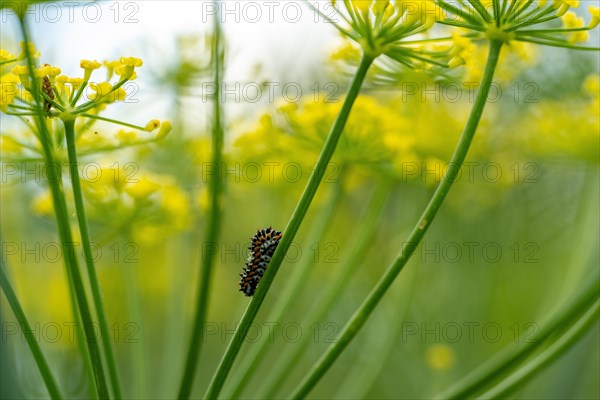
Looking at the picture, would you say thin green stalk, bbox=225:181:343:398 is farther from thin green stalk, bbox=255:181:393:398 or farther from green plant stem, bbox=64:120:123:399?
green plant stem, bbox=64:120:123:399

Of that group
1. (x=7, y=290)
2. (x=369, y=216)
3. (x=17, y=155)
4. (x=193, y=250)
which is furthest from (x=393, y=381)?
(x=7, y=290)

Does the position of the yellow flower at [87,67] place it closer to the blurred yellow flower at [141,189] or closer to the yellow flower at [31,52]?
the yellow flower at [31,52]

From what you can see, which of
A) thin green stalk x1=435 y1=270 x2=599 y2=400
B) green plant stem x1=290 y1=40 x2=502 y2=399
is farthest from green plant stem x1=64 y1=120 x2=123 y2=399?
thin green stalk x1=435 y1=270 x2=599 y2=400

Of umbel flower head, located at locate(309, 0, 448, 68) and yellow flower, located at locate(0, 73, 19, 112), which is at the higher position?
umbel flower head, located at locate(309, 0, 448, 68)

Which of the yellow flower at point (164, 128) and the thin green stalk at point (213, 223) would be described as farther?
the yellow flower at point (164, 128)

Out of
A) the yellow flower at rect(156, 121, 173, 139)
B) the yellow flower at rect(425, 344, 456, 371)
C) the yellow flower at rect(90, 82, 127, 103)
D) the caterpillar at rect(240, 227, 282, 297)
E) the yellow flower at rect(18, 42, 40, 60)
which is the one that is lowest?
the yellow flower at rect(425, 344, 456, 371)

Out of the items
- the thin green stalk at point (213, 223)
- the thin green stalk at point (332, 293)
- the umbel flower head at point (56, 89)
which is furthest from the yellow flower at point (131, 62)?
the thin green stalk at point (332, 293)

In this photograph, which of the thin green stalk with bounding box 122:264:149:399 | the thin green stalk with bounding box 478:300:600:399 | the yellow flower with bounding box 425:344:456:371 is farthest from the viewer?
the yellow flower with bounding box 425:344:456:371
